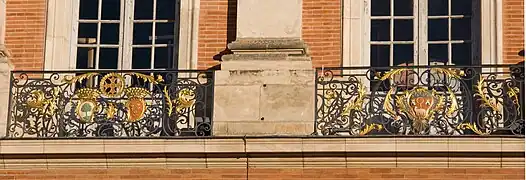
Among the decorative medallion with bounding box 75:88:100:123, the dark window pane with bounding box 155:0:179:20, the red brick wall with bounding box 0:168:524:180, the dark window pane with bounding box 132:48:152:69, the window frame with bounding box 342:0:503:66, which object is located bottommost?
the red brick wall with bounding box 0:168:524:180

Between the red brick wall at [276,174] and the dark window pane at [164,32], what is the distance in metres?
2.11

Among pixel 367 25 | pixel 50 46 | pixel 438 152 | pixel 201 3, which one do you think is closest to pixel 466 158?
pixel 438 152

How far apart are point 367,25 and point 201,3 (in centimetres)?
182

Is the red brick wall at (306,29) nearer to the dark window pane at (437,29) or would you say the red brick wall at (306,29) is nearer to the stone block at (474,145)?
the dark window pane at (437,29)

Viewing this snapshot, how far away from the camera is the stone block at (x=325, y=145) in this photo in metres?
13.9

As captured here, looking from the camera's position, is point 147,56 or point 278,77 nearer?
point 278,77

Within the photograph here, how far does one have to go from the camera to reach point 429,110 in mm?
14164

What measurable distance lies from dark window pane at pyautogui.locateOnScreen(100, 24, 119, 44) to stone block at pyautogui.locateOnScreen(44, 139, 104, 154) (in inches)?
80.7

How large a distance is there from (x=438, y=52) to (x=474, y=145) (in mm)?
2107

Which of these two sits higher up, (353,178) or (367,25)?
(367,25)

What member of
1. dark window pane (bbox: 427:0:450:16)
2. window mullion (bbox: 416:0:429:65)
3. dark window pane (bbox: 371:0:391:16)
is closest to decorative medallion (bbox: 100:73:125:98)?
dark window pane (bbox: 371:0:391:16)

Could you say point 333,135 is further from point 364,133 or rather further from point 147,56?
point 147,56

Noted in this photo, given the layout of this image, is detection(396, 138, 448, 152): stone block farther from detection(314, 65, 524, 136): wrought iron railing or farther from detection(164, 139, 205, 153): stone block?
detection(164, 139, 205, 153): stone block

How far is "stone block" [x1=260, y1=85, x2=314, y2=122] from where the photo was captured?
14.3 meters
